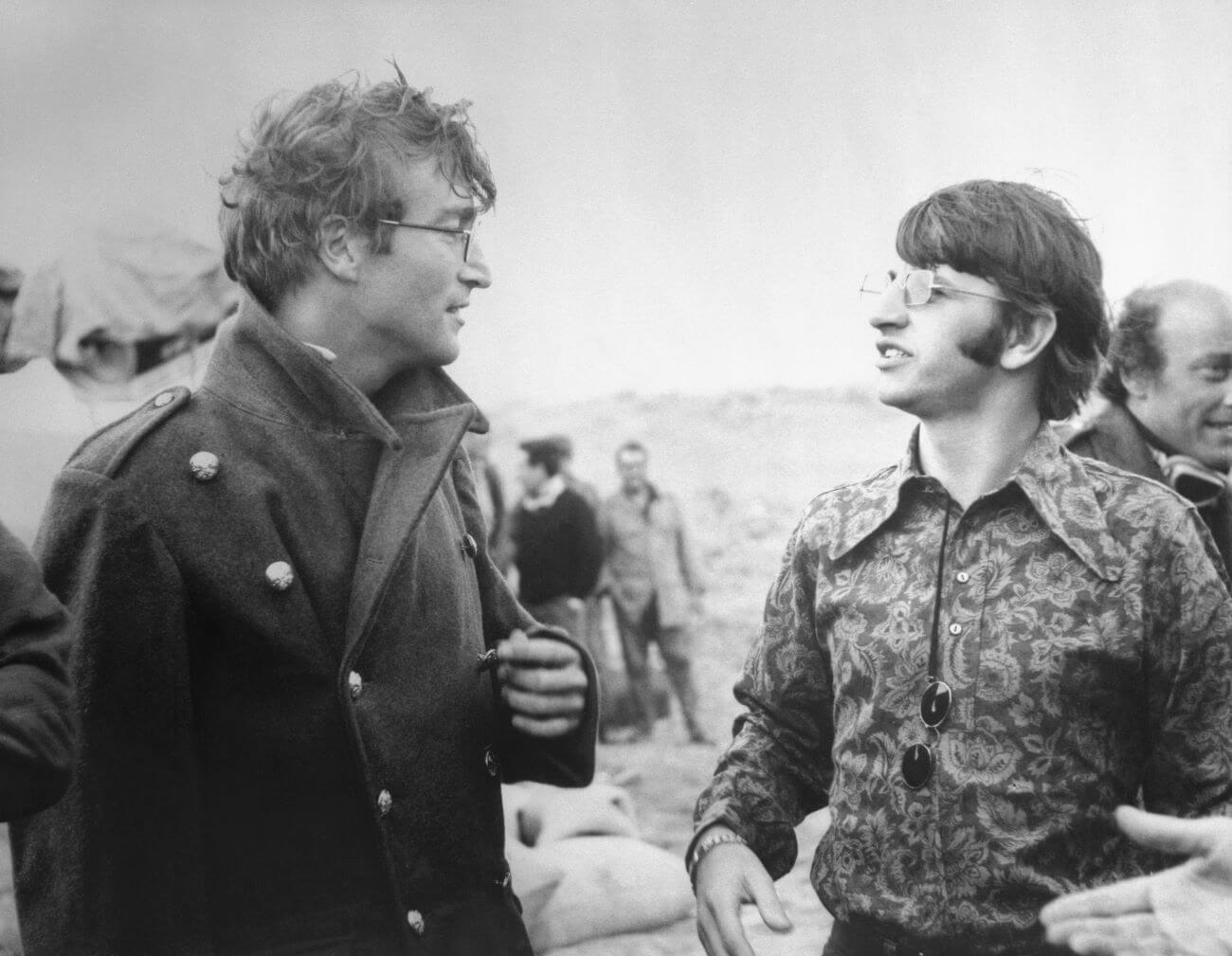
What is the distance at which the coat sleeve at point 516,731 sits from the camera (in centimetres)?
217

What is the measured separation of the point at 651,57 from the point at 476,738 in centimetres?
769

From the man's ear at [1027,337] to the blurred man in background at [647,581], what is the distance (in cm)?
714

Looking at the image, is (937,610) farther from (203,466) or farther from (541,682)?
(203,466)

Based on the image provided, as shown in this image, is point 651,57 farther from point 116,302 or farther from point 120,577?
point 120,577

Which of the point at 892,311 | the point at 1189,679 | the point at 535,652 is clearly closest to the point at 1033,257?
the point at 892,311

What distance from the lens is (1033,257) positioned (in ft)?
7.09

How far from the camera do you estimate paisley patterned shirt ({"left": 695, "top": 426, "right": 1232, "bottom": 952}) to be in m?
1.88

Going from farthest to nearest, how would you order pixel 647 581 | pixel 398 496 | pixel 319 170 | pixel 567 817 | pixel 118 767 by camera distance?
pixel 647 581 < pixel 567 817 < pixel 319 170 < pixel 398 496 < pixel 118 767

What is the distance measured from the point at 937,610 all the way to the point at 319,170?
1122 millimetres

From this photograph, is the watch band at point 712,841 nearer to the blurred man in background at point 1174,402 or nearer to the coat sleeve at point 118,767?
the coat sleeve at point 118,767

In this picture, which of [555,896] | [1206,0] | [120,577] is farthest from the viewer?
[1206,0]

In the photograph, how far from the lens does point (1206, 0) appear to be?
7.91 meters

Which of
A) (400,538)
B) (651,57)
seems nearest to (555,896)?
(400,538)

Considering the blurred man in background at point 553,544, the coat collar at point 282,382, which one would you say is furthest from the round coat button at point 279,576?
the blurred man in background at point 553,544
